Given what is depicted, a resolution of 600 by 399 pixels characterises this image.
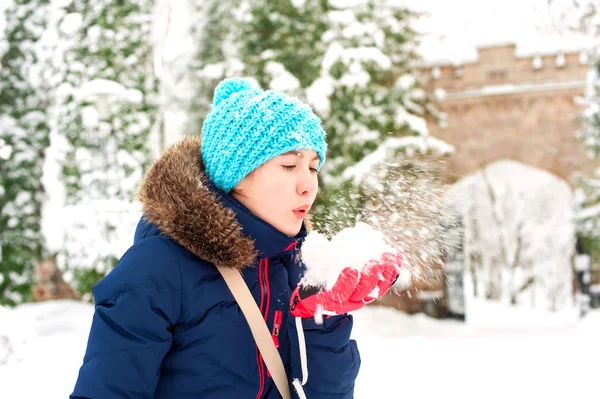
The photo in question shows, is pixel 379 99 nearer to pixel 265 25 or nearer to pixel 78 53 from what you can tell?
pixel 265 25

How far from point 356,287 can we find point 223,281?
0.37 meters

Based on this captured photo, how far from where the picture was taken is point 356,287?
4.33 feet

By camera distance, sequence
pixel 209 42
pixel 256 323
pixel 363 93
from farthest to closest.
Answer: pixel 209 42
pixel 363 93
pixel 256 323

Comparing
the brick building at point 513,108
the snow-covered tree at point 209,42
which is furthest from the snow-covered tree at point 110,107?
the brick building at point 513,108

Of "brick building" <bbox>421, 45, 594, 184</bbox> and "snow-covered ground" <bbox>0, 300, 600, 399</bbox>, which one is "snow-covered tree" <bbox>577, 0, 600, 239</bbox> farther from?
"snow-covered ground" <bbox>0, 300, 600, 399</bbox>

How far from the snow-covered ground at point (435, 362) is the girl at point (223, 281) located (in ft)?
9.65

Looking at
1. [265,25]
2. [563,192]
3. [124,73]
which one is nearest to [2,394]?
[124,73]

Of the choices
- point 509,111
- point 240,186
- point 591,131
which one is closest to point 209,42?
point 509,111

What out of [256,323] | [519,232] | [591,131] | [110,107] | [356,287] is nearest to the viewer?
[356,287]

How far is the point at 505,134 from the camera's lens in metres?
12.6

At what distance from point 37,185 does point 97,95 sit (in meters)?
3.96

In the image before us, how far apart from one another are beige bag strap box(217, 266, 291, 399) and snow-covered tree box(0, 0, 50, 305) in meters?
10.5

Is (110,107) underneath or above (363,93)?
underneath

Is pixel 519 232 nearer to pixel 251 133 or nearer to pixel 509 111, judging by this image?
pixel 509 111
